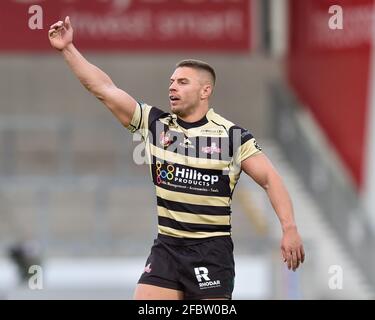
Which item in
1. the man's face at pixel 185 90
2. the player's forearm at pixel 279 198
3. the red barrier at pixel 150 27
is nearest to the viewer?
the player's forearm at pixel 279 198

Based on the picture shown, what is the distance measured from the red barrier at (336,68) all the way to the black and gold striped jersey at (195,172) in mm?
8468

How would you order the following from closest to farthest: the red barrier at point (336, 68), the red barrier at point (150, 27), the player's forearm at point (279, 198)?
the player's forearm at point (279, 198) < the red barrier at point (336, 68) < the red barrier at point (150, 27)

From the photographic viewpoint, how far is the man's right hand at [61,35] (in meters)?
7.68

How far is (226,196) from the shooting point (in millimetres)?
7734

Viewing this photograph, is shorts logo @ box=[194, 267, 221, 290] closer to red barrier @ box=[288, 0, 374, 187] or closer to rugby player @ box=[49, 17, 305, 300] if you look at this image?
rugby player @ box=[49, 17, 305, 300]

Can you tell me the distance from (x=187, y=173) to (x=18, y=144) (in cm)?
1277

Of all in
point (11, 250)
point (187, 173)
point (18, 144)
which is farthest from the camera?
point (18, 144)

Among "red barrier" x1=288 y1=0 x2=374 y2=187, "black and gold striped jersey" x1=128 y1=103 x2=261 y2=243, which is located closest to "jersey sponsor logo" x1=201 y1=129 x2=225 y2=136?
"black and gold striped jersey" x1=128 y1=103 x2=261 y2=243

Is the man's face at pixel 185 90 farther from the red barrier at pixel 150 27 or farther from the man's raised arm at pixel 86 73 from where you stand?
the red barrier at pixel 150 27

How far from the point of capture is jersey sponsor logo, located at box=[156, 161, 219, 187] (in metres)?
7.67

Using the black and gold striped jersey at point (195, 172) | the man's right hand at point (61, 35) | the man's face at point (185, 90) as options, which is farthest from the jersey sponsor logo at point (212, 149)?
the man's right hand at point (61, 35)

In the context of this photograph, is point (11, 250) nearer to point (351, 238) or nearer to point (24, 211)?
point (24, 211)

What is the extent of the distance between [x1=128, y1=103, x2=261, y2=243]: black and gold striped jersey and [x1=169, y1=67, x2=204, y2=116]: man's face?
5.0 inches
